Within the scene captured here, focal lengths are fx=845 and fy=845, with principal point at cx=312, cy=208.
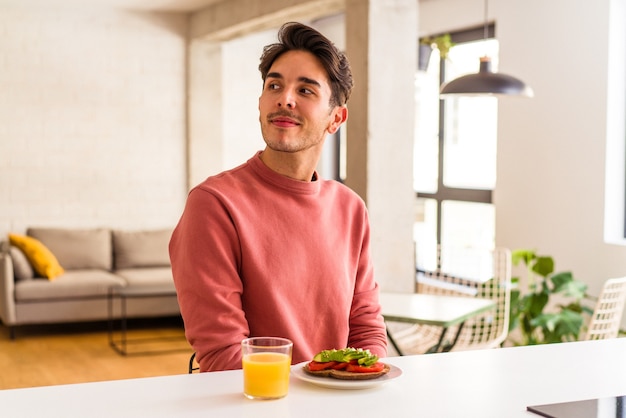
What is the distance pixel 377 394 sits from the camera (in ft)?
4.41

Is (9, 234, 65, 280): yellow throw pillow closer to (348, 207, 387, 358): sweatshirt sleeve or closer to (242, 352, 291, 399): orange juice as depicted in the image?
(348, 207, 387, 358): sweatshirt sleeve

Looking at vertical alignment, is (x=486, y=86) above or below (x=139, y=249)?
above

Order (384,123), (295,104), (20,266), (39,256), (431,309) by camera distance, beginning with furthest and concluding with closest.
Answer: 1. (39,256)
2. (20,266)
3. (384,123)
4. (431,309)
5. (295,104)

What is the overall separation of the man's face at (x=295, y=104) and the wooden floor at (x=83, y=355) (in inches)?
138

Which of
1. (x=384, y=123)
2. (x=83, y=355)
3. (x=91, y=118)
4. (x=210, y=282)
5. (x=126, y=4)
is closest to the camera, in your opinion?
(x=210, y=282)

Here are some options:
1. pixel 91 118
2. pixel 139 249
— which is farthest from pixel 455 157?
pixel 91 118

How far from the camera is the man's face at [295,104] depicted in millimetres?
1727

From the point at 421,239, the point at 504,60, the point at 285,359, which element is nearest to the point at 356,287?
the point at 285,359

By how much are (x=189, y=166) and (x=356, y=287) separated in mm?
5944

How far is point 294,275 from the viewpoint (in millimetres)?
1748

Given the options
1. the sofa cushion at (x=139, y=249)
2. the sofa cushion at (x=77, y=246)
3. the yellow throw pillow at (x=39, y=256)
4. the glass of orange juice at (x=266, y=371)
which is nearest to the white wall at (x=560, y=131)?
the sofa cushion at (x=139, y=249)

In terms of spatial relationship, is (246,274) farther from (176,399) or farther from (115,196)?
(115,196)

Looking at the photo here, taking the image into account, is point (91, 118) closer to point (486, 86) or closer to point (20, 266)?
point (20, 266)

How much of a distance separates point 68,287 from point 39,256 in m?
0.34
